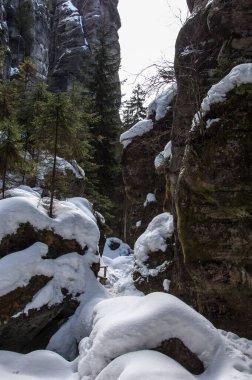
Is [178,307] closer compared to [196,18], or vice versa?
[178,307]

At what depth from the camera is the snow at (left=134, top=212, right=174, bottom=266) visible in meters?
12.8

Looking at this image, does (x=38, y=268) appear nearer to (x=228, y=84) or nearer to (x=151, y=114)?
(x=228, y=84)

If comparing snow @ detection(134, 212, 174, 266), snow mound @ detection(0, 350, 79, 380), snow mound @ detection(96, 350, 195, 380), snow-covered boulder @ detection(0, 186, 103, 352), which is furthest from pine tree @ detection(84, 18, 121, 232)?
snow mound @ detection(96, 350, 195, 380)

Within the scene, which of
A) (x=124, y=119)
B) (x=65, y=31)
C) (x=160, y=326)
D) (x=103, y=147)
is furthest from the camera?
(x=65, y=31)

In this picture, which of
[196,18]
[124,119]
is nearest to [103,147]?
[124,119]

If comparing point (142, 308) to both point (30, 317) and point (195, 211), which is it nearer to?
point (195, 211)

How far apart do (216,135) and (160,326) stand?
13.7 ft

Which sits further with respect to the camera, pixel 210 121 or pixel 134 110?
pixel 134 110

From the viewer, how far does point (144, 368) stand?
15.4 feet

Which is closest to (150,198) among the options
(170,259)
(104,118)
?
(170,259)

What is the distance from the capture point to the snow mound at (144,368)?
4531mm

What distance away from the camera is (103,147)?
94.7 ft

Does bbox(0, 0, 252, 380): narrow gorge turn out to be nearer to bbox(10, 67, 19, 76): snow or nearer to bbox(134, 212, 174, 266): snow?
bbox(134, 212, 174, 266): snow

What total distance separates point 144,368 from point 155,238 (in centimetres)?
827
